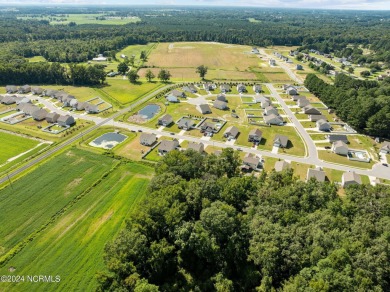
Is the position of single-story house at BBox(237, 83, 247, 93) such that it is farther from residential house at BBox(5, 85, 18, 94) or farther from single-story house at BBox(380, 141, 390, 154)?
residential house at BBox(5, 85, 18, 94)

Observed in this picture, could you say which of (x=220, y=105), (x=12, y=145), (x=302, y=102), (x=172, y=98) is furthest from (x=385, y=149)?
(x=12, y=145)

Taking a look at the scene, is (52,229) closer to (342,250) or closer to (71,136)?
(71,136)

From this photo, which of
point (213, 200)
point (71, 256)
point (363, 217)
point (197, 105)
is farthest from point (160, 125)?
point (363, 217)

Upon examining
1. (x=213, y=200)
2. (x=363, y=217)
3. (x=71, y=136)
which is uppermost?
(x=363, y=217)

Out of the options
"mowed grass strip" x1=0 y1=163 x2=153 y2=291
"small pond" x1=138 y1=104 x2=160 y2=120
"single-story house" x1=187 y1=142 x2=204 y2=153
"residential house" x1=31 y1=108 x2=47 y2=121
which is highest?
"single-story house" x1=187 y1=142 x2=204 y2=153

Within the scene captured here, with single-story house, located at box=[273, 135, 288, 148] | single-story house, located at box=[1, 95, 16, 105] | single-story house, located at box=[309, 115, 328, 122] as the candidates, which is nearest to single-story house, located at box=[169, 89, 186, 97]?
single-story house, located at box=[273, 135, 288, 148]

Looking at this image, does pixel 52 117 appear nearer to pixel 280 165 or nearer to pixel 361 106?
pixel 280 165

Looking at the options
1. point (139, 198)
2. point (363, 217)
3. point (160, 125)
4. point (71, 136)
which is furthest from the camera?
point (160, 125)
